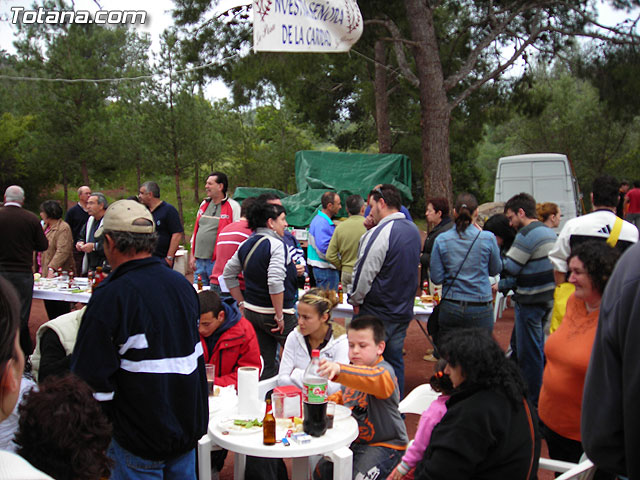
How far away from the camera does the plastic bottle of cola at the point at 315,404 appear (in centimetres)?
278

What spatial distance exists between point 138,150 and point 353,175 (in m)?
8.09

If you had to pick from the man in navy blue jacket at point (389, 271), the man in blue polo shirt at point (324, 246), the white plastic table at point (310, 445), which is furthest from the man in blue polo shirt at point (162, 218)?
the white plastic table at point (310, 445)

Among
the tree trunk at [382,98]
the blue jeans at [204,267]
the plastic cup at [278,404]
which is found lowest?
the plastic cup at [278,404]

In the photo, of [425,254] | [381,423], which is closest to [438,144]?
[425,254]

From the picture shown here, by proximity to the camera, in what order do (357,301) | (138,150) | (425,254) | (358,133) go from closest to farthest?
(357,301) → (425,254) → (138,150) → (358,133)

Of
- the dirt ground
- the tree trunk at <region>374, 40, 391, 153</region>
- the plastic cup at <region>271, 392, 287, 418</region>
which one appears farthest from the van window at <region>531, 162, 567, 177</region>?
the plastic cup at <region>271, 392, 287, 418</region>

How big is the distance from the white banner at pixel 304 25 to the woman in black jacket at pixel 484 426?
3.66 m

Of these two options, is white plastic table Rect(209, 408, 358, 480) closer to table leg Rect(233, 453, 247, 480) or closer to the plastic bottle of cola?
the plastic bottle of cola

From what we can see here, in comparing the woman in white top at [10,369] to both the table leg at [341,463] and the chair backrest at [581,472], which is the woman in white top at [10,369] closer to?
the table leg at [341,463]

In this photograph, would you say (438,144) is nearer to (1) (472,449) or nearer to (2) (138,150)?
(1) (472,449)

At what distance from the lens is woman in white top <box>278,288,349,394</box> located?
3.59 meters

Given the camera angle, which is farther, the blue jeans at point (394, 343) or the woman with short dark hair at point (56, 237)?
the woman with short dark hair at point (56, 237)

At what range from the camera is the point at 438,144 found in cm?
1007

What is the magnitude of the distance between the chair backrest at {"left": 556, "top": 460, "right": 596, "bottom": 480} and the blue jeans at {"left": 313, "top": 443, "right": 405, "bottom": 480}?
0.85m
